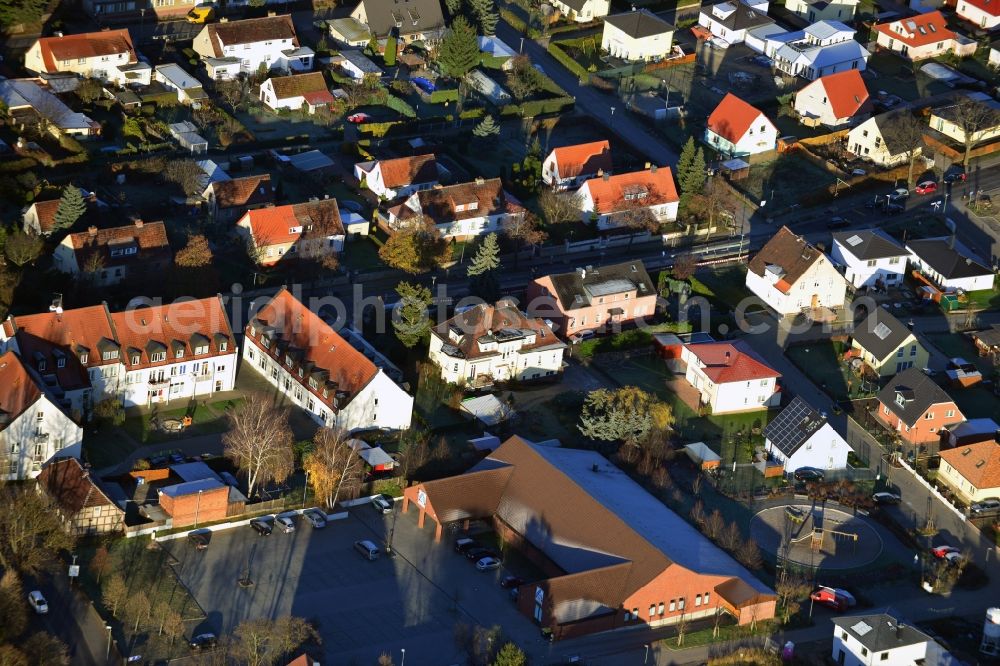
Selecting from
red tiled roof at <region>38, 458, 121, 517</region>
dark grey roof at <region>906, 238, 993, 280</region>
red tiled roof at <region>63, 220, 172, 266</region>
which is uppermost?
red tiled roof at <region>63, 220, 172, 266</region>

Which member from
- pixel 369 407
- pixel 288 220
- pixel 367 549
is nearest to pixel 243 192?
pixel 288 220

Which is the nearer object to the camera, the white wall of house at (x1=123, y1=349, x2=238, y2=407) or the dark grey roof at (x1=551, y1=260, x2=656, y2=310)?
the white wall of house at (x1=123, y1=349, x2=238, y2=407)

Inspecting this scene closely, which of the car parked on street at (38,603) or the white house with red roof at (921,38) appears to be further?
the white house with red roof at (921,38)

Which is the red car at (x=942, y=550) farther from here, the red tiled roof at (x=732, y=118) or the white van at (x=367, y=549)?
the red tiled roof at (x=732, y=118)

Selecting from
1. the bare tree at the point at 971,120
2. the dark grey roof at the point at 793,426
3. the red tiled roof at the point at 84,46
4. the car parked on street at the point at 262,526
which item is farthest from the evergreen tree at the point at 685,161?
the car parked on street at the point at 262,526

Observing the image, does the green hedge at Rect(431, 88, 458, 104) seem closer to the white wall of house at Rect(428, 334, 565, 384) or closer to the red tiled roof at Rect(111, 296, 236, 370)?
the white wall of house at Rect(428, 334, 565, 384)

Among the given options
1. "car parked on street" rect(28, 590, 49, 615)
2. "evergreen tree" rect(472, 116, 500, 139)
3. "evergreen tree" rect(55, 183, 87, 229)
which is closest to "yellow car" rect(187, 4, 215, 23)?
"evergreen tree" rect(472, 116, 500, 139)
